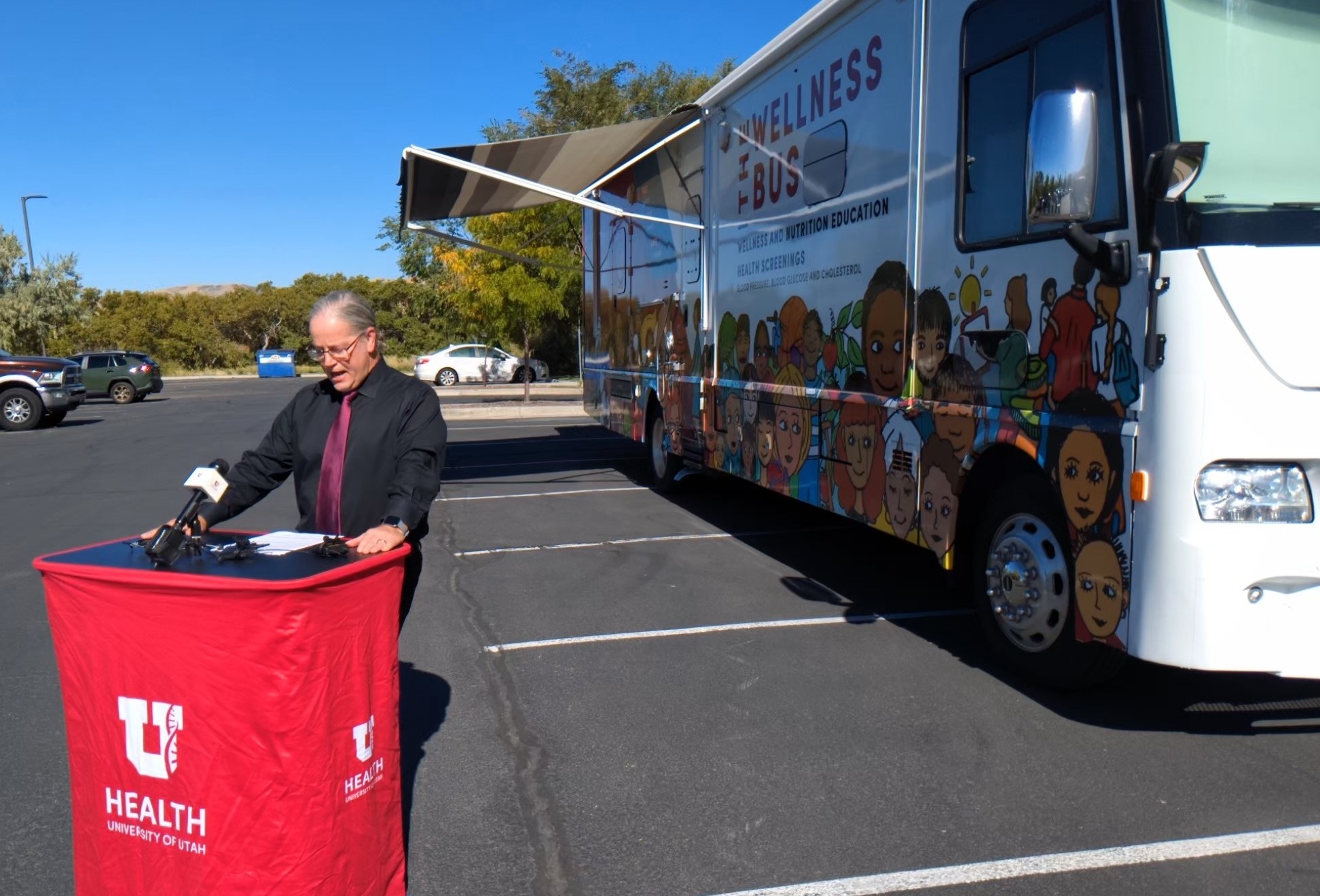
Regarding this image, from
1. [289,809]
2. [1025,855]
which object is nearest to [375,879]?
[289,809]

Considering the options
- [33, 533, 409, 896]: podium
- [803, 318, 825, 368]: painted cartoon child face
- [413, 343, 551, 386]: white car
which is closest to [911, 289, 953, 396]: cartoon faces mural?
[803, 318, 825, 368]: painted cartoon child face

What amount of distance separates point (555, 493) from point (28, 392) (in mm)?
15528

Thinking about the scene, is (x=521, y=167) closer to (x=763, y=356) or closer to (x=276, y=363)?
(x=763, y=356)

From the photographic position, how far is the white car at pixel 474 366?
37844 millimetres

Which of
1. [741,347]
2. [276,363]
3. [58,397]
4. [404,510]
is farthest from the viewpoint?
[276,363]

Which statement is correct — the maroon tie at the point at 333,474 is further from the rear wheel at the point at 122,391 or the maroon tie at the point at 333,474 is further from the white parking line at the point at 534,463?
the rear wheel at the point at 122,391

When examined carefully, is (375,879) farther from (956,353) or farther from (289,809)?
(956,353)

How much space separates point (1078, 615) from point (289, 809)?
3.08 m

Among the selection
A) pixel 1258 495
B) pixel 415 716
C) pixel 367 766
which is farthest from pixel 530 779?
pixel 1258 495

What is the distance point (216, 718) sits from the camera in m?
2.75

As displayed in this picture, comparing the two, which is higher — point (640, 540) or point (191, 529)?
point (191, 529)

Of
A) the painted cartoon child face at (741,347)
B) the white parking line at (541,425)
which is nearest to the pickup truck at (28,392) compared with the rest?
the white parking line at (541,425)

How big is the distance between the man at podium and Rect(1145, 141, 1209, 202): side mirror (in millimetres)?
2511

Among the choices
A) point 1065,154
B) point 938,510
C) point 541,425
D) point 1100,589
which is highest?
point 1065,154
